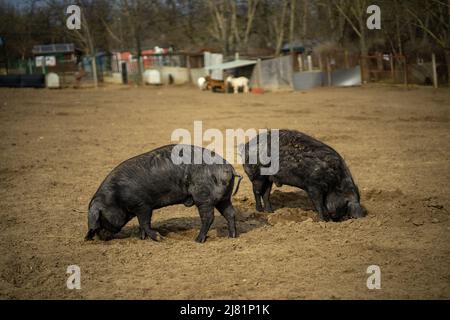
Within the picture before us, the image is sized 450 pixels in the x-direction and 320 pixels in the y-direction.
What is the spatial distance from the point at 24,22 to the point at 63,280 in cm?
5952

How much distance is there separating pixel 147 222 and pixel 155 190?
1.35 ft

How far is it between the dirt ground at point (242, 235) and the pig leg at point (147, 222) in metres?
0.16

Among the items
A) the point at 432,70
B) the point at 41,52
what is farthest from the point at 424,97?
the point at 41,52

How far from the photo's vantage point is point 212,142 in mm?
14312

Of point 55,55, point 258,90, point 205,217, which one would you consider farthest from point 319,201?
point 55,55

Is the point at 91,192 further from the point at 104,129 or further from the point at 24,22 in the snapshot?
the point at 24,22

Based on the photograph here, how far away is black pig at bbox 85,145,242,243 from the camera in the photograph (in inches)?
256

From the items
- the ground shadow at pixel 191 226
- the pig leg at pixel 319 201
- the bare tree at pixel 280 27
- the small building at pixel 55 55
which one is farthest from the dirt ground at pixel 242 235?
the small building at pixel 55 55

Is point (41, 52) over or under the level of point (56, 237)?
over

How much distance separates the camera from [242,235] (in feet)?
22.6

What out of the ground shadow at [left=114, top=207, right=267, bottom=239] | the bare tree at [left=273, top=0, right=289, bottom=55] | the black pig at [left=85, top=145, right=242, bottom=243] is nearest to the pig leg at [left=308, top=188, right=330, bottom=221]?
the ground shadow at [left=114, top=207, right=267, bottom=239]

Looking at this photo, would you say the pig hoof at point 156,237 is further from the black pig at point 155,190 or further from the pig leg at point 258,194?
the pig leg at point 258,194

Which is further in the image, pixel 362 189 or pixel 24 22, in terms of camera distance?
pixel 24 22

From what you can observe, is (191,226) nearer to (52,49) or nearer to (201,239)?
(201,239)
